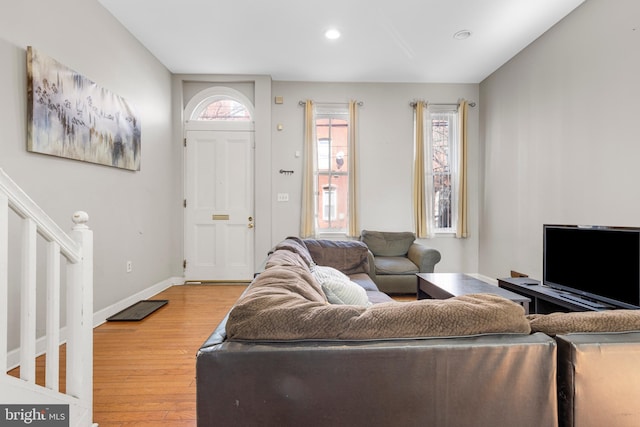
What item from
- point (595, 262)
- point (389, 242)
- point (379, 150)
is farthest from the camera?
point (379, 150)

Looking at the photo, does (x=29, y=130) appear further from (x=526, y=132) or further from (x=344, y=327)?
(x=526, y=132)

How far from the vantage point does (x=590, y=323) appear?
36.0 inches

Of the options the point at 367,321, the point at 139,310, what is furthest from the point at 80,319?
the point at 139,310

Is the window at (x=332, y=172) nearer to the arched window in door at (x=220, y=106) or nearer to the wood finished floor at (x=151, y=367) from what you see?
the arched window in door at (x=220, y=106)

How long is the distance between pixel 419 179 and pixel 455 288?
7.90 ft

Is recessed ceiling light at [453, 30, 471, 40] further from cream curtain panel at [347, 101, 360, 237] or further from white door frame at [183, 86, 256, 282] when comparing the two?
white door frame at [183, 86, 256, 282]

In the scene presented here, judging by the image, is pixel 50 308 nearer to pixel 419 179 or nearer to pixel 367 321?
pixel 367 321

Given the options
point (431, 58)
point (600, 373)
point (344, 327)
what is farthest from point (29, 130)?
point (431, 58)

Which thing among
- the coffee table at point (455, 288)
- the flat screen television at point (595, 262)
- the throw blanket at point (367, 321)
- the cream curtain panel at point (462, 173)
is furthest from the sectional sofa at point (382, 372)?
the cream curtain panel at point (462, 173)

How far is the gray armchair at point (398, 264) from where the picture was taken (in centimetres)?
388

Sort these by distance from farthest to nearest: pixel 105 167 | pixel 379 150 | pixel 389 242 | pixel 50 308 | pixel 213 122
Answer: pixel 379 150 < pixel 213 122 < pixel 389 242 < pixel 105 167 < pixel 50 308

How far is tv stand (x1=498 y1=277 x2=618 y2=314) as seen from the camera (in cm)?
232

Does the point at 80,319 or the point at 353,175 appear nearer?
the point at 80,319

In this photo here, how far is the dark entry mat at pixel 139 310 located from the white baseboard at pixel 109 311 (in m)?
0.05
